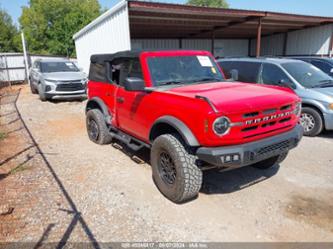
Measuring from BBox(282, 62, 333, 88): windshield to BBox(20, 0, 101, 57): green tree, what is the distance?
3132cm

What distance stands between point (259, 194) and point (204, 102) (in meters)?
1.62

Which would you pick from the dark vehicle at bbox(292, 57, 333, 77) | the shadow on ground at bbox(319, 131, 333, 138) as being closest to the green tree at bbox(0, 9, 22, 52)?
the dark vehicle at bbox(292, 57, 333, 77)

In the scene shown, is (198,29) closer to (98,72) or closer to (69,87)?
(69,87)

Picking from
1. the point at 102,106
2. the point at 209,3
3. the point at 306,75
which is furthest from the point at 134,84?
the point at 209,3

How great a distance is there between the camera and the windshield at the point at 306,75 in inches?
250

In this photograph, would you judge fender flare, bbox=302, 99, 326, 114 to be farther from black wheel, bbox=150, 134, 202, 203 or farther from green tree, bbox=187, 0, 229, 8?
green tree, bbox=187, 0, 229, 8

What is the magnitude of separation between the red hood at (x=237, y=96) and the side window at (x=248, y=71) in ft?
10.9

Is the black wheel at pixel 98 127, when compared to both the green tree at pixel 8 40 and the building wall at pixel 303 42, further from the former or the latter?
the green tree at pixel 8 40

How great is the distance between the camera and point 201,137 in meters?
3.00

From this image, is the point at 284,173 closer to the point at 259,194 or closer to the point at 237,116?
the point at 259,194

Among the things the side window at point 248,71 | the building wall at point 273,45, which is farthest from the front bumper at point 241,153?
the building wall at point 273,45

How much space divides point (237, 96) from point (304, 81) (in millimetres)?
3956

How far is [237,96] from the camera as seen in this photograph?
3234 millimetres

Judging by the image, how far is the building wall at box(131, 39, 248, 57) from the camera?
18.4 metres
